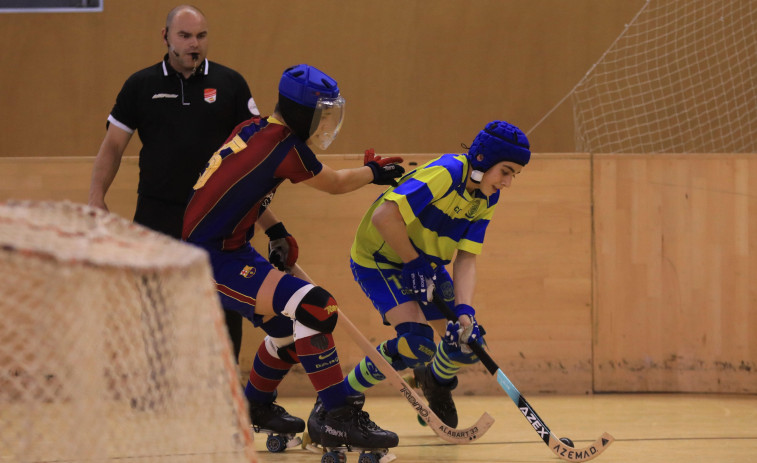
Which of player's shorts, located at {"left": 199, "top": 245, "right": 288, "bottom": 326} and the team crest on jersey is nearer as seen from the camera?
player's shorts, located at {"left": 199, "top": 245, "right": 288, "bottom": 326}

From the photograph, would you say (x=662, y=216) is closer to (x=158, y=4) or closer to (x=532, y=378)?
(x=532, y=378)

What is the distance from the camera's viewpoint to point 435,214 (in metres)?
3.28

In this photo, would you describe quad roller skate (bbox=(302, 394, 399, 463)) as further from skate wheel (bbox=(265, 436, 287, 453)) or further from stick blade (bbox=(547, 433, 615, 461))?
stick blade (bbox=(547, 433, 615, 461))

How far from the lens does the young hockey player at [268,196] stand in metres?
2.79

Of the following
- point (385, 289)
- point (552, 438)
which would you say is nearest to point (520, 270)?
point (385, 289)

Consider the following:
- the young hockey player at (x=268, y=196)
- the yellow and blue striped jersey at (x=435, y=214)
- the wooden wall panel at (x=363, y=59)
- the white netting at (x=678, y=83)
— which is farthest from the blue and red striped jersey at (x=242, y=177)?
the white netting at (x=678, y=83)

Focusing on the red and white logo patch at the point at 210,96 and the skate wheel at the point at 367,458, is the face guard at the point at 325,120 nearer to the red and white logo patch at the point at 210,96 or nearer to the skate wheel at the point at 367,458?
the red and white logo patch at the point at 210,96

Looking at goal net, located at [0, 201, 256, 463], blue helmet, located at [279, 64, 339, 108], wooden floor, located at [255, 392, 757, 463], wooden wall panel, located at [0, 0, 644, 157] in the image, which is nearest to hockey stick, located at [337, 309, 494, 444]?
wooden floor, located at [255, 392, 757, 463]

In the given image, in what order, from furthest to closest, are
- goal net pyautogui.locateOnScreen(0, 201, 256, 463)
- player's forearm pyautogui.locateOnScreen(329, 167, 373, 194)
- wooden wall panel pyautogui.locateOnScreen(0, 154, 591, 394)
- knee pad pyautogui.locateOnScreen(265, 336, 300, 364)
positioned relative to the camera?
wooden wall panel pyautogui.locateOnScreen(0, 154, 591, 394)
knee pad pyautogui.locateOnScreen(265, 336, 300, 364)
player's forearm pyautogui.locateOnScreen(329, 167, 373, 194)
goal net pyautogui.locateOnScreen(0, 201, 256, 463)

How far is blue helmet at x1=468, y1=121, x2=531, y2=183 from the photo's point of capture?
3115 millimetres

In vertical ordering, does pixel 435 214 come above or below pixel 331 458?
above

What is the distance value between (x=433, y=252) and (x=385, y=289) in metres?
0.23

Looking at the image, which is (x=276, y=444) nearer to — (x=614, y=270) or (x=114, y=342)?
(x=114, y=342)

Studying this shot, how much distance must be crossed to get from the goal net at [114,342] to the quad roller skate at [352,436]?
1080 millimetres
